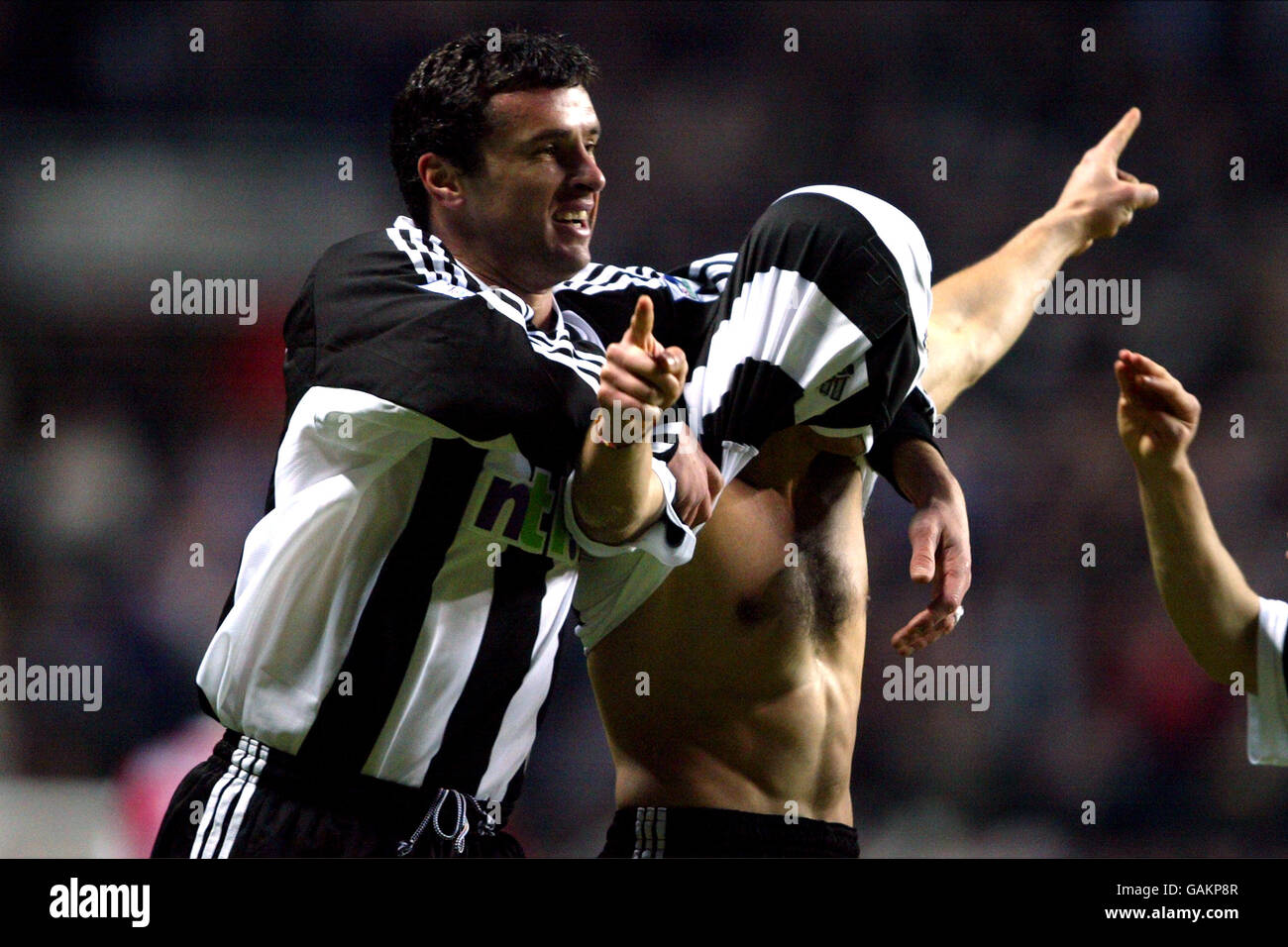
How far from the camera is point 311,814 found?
59.2 inches

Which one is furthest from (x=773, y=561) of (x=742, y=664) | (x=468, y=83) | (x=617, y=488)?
(x=468, y=83)

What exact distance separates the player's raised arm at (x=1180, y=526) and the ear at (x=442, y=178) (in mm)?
729

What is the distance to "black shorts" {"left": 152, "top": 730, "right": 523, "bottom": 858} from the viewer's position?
150 centimetres

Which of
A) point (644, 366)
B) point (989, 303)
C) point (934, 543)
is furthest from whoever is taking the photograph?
point (989, 303)

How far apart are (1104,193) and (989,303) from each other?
0.23 metres

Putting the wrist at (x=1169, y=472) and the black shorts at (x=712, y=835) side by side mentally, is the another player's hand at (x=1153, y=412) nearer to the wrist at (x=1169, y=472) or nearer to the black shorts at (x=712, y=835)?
the wrist at (x=1169, y=472)

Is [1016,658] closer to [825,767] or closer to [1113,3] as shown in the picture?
[825,767]

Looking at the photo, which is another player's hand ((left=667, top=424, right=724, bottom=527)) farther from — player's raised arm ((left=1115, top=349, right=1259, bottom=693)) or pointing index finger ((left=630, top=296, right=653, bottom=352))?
player's raised arm ((left=1115, top=349, right=1259, bottom=693))

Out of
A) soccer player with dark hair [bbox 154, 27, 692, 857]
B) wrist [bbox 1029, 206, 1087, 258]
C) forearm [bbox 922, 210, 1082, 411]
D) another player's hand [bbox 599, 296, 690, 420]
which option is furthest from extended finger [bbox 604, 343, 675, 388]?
wrist [bbox 1029, 206, 1087, 258]

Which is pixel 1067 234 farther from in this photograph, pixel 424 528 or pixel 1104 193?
pixel 424 528

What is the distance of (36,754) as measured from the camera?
184 cm

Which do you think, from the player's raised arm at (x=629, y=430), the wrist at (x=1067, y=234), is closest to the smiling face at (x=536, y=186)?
the player's raised arm at (x=629, y=430)

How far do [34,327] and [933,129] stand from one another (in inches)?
49.5
